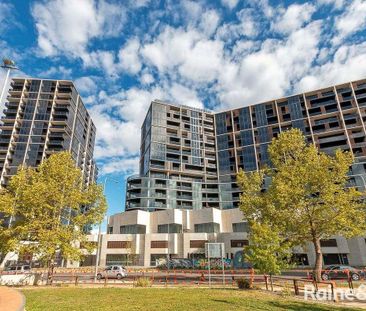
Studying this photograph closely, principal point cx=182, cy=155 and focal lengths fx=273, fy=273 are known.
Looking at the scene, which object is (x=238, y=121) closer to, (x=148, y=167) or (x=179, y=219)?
(x=148, y=167)

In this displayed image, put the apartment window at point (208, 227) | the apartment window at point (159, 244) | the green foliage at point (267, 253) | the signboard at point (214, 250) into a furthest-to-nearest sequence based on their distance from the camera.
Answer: the apartment window at point (208, 227)
the apartment window at point (159, 244)
the signboard at point (214, 250)
the green foliage at point (267, 253)

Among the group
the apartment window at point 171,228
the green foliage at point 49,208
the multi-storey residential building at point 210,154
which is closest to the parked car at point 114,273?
the green foliage at point 49,208

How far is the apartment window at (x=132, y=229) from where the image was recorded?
73688 millimetres

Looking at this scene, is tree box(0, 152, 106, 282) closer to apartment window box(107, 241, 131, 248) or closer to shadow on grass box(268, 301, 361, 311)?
shadow on grass box(268, 301, 361, 311)

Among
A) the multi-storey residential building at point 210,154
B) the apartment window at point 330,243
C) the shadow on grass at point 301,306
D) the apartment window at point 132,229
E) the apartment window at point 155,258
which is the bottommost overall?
the shadow on grass at point 301,306

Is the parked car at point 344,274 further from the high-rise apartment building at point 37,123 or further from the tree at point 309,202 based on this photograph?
the high-rise apartment building at point 37,123

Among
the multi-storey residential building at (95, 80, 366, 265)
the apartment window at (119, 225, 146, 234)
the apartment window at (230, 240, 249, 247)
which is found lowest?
the apartment window at (230, 240, 249, 247)

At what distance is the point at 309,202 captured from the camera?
25516 mm

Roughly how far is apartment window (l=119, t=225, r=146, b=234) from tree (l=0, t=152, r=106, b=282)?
47.7 metres

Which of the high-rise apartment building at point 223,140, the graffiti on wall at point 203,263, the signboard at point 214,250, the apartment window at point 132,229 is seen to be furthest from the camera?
the high-rise apartment building at point 223,140

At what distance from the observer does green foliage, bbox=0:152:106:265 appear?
2347 centimetres

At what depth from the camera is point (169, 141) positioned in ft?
328

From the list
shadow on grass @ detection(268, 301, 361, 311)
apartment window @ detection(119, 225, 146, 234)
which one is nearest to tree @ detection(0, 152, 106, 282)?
shadow on grass @ detection(268, 301, 361, 311)

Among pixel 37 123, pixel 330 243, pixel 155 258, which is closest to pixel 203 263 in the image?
pixel 155 258
